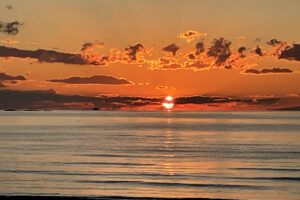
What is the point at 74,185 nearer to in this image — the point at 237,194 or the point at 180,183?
the point at 180,183

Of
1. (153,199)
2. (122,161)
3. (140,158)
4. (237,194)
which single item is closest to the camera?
(153,199)

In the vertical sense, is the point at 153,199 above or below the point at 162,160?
below

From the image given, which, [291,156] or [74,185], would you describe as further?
[291,156]

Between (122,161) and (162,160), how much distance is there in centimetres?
522

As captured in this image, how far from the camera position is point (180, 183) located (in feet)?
136

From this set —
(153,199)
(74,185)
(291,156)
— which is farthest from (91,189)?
(291,156)

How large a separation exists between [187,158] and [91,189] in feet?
87.3

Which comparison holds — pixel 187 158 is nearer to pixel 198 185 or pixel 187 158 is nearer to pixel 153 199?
pixel 198 185

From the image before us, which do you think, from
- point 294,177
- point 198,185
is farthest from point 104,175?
point 294,177

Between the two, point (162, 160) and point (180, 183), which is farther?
point (162, 160)

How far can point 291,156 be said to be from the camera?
66.4 meters

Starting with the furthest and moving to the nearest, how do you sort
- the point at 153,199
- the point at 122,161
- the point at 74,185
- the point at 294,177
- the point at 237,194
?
the point at 122,161, the point at 294,177, the point at 74,185, the point at 237,194, the point at 153,199

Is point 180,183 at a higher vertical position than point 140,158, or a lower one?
lower

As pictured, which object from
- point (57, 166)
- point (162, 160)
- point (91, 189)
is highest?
point (162, 160)
